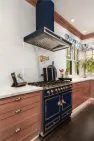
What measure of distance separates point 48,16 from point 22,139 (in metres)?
→ 2.51

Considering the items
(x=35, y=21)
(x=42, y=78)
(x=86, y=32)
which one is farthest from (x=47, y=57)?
(x=86, y=32)

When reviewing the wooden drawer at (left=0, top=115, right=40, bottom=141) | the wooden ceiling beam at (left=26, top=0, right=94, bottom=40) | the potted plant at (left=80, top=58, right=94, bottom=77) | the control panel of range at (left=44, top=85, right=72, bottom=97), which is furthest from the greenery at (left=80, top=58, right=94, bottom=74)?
the wooden drawer at (left=0, top=115, right=40, bottom=141)

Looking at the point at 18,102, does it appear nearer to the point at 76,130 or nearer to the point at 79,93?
the point at 76,130

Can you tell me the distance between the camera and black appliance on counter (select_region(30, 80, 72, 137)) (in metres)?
2.38

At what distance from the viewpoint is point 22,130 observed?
193 centimetres

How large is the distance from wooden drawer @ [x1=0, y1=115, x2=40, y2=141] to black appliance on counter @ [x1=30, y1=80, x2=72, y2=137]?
0.22 metres

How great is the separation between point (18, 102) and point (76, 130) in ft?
5.00

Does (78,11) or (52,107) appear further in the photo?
(78,11)

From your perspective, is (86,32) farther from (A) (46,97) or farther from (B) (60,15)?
(A) (46,97)

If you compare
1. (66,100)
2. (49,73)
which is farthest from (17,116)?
(49,73)

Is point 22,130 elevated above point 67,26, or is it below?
below

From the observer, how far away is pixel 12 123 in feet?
5.77

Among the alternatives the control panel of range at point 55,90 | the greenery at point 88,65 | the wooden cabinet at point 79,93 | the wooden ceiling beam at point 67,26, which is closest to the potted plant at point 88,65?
the greenery at point 88,65

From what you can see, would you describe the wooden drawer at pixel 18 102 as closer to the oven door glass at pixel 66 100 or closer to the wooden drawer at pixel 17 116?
the wooden drawer at pixel 17 116
